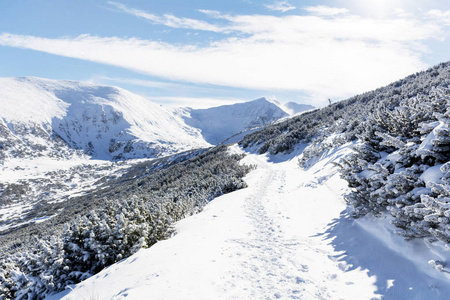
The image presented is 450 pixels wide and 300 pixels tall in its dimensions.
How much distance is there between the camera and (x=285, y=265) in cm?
591

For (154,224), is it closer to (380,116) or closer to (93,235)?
(93,235)

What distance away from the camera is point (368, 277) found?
503cm

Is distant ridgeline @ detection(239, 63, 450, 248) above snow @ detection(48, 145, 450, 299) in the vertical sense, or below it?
above

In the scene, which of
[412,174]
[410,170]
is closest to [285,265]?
[412,174]

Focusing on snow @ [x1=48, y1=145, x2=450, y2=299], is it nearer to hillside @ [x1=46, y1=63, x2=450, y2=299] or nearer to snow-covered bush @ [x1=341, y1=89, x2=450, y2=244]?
hillside @ [x1=46, y1=63, x2=450, y2=299]

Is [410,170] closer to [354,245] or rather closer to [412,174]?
[412,174]

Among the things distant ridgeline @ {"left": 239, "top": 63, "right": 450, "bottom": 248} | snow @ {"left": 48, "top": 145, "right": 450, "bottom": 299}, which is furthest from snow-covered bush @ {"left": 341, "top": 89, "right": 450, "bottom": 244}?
snow @ {"left": 48, "top": 145, "right": 450, "bottom": 299}

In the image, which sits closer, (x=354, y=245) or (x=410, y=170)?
(x=410, y=170)

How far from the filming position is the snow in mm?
4605

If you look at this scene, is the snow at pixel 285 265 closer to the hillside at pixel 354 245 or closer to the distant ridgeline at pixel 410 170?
the hillside at pixel 354 245

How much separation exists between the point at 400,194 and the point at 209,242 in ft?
18.3

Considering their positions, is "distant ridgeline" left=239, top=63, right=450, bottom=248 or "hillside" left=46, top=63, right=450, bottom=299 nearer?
"distant ridgeline" left=239, top=63, right=450, bottom=248

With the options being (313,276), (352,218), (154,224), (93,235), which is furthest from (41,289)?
(352,218)

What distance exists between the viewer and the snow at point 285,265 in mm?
4605
